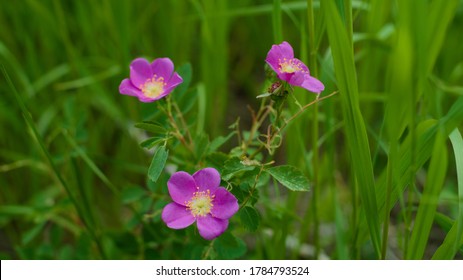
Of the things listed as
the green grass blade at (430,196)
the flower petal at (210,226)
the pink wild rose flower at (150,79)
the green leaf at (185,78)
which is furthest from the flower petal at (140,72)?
the green grass blade at (430,196)

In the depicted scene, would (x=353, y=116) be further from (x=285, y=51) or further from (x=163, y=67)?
(x=163, y=67)

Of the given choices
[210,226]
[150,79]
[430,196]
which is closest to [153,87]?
[150,79]

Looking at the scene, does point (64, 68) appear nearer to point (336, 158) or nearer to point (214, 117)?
point (214, 117)

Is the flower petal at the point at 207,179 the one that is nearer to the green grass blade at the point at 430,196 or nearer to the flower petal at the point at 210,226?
the flower petal at the point at 210,226

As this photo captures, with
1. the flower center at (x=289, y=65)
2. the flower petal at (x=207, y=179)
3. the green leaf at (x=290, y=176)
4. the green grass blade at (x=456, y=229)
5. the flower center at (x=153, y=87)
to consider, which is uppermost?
the flower center at (x=289, y=65)

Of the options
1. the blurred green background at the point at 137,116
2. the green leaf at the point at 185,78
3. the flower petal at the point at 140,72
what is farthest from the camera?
the blurred green background at the point at 137,116
